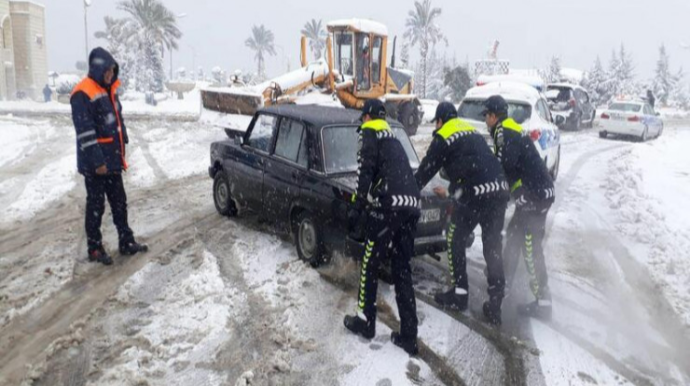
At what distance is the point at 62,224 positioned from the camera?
24.1 ft

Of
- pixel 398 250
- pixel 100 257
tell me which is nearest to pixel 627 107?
pixel 398 250

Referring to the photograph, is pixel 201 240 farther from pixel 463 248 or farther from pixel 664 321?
pixel 664 321

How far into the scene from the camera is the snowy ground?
159 inches

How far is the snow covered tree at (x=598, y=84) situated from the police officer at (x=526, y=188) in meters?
60.1

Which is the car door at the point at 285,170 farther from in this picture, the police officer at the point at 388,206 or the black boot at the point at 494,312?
the black boot at the point at 494,312

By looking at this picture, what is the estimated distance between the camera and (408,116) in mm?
18594

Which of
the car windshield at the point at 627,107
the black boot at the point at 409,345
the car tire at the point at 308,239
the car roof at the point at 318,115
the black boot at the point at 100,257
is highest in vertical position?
the car windshield at the point at 627,107

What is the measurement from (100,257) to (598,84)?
6293 centimetres

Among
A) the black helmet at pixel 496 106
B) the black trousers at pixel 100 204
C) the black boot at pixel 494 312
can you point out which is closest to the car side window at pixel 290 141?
the black trousers at pixel 100 204

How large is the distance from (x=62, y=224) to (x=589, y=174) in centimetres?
1117

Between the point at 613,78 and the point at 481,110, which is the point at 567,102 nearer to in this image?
the point at 481,110

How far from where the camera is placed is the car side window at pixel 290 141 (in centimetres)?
612

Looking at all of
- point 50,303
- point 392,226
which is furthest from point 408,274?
point 50,303

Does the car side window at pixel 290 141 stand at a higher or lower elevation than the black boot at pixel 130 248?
higher
